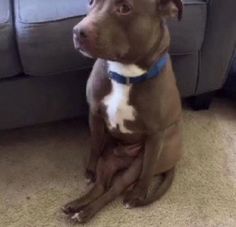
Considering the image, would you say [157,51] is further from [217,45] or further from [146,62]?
[217,45]

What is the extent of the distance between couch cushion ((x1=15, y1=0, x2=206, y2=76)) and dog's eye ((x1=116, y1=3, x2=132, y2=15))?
298 millimetres

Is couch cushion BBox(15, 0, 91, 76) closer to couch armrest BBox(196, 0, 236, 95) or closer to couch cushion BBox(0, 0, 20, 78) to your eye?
couch cushion BBox(0, 0, 20, 78)

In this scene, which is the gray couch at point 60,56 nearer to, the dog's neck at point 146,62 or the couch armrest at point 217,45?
the couch armrest at point 217,45

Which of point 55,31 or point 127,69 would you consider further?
point 55,31

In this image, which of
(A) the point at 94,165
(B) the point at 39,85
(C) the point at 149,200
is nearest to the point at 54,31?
(B) the point at 39,85

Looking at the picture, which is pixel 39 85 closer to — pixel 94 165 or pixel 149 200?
pixel 94 165

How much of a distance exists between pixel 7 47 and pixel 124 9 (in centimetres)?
45

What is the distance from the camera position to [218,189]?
62.2 inches

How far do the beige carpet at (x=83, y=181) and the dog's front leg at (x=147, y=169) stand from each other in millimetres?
38

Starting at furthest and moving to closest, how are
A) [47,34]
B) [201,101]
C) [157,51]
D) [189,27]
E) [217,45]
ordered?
1. [201,101]
2. [217,45]
3. [189,27]
4. [47,34]
5. [157,51]

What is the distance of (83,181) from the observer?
5.21ft

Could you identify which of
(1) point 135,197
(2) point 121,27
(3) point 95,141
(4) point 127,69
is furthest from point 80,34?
(1) point 135,197

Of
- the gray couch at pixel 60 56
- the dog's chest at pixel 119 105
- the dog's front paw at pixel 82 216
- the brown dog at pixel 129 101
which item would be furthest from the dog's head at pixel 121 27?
the dog's front paw at pixel 82 216

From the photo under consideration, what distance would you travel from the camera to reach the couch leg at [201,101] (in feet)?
6.19
